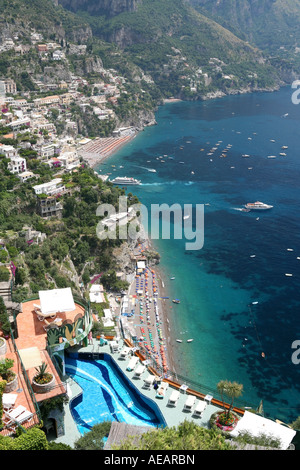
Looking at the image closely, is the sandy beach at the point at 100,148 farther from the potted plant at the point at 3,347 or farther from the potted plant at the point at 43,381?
the potted plant at the point at 43,381

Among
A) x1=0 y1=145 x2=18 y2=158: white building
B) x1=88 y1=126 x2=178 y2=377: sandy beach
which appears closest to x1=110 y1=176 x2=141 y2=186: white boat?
x1=0 y1=145 x2=18 y2=158: white building

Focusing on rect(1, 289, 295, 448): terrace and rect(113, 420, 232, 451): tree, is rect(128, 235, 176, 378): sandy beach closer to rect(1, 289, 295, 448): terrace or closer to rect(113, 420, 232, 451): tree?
rect(1, 289, 295, 448): terrace

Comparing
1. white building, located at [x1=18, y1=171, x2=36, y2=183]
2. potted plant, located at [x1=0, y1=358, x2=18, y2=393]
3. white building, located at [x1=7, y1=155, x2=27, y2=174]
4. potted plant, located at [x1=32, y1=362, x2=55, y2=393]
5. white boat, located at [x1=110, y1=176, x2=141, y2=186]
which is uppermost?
white building, located at [x1=7, y1=155, x2=27, y2=174]

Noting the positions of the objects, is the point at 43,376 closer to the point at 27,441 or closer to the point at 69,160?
the point at 27,441

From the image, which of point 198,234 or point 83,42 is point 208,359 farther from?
point 83,42

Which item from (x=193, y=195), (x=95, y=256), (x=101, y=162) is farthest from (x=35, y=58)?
(x=95, y=256)
